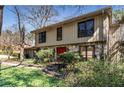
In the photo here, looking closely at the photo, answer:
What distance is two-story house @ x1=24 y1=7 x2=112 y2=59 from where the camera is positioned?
8.92 metres

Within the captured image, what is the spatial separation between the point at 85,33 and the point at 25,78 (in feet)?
12.7

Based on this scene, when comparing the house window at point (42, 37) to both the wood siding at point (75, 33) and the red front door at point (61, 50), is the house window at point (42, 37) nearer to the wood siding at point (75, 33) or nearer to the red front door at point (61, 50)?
the wood siding at point (75, 33)

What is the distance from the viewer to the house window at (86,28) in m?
9.54

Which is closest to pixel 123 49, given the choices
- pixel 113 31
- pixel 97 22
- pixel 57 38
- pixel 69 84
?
pixel 113 31

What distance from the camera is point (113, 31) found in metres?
8.76

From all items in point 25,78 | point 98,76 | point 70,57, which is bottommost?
point 25,78

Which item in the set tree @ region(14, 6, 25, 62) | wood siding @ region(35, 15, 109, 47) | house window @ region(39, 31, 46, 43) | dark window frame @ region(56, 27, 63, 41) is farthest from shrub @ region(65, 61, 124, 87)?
house window @ region(39, 31, 46, 43)

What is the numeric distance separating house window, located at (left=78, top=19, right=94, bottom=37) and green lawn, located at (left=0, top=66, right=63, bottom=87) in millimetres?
3087

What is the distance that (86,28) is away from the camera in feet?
32.1

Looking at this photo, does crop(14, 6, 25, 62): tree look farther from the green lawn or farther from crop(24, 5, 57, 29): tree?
the green lawn

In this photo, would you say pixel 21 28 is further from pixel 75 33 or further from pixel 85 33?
pixel 85 33

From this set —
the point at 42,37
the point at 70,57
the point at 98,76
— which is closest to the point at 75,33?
the point at 70,57
